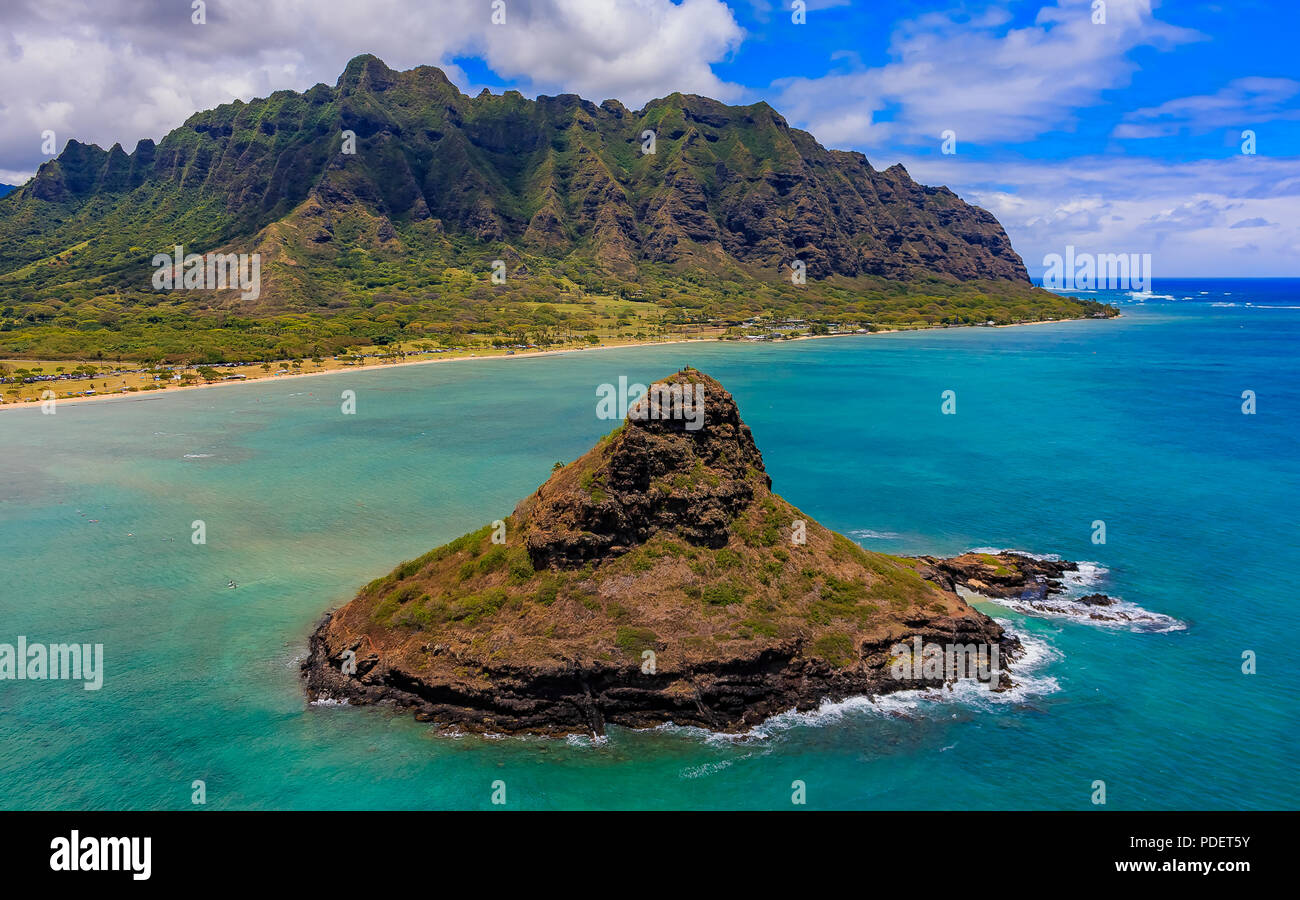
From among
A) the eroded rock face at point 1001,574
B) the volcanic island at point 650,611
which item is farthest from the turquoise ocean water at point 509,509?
the eroded rock face at point 1001,574

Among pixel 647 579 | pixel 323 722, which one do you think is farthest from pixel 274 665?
pixel 647 579

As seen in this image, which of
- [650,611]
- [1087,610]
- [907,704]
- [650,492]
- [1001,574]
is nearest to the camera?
[907,704]

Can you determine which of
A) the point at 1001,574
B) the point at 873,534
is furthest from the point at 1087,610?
the point at 873,534

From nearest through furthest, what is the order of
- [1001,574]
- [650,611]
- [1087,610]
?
1. [650,611]
2. [1087,610]
3. [1001,574]

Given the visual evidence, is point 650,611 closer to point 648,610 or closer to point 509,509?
point 648,610

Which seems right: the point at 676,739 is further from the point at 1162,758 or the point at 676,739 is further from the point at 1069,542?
the point at 1069,542

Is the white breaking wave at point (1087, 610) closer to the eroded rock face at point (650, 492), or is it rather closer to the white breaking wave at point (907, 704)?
the white breaking wave at point (907, 704)

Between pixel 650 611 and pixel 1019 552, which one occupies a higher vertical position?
pixel 650 611
